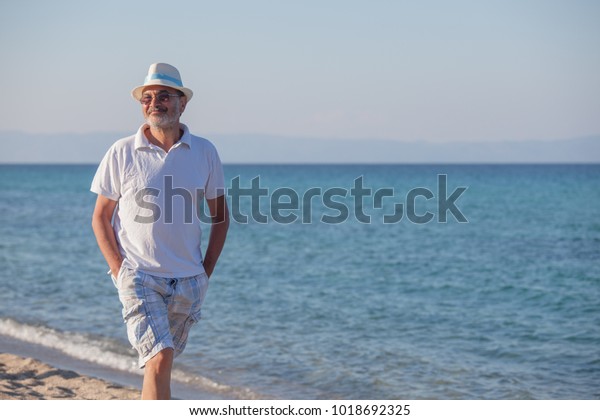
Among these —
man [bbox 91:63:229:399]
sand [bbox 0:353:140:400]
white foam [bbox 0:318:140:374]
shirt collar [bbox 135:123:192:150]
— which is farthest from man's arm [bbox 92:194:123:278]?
white foam [bbox 0:318:140:374]

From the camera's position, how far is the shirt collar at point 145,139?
14.6ft

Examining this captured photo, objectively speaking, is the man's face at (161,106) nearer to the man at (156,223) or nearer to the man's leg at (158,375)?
the man at (156,223)

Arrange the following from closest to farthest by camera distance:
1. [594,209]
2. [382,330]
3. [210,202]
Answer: [210,202], [382,330], [594,209]

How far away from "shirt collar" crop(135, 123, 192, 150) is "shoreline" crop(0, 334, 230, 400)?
3.14 meters

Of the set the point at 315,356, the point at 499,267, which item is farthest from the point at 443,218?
the point at 315,356

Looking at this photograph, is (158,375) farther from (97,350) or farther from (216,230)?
(97,350)

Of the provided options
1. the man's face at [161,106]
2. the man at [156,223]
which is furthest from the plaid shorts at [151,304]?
the man's face at [161,106]

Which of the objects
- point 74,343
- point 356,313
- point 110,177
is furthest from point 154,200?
point 356,313

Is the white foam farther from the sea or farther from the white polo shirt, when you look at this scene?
the white polo shirt

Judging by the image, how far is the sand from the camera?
6809 millimetres

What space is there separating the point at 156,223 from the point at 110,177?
38 cm

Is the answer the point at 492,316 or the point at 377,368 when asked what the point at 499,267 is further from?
Result: the point at 377,368

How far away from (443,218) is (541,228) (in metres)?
5.46

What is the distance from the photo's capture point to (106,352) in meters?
9.27
